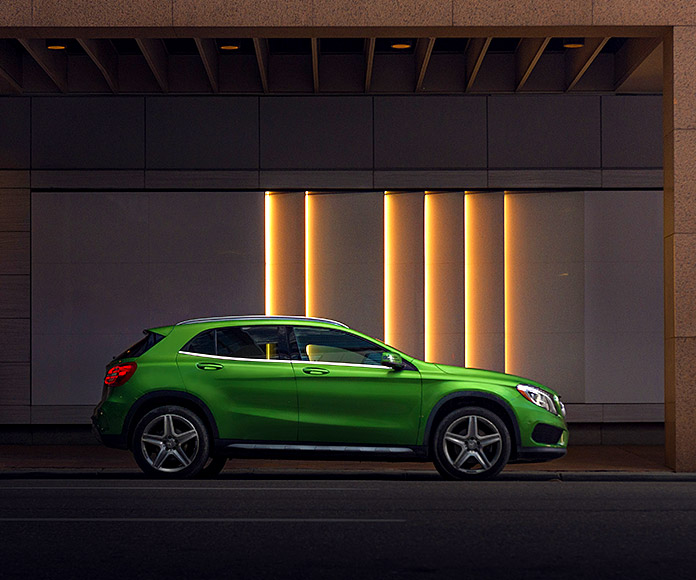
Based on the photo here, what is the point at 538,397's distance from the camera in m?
12.7

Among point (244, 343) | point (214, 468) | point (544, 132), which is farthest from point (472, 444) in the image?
point (544, 132)

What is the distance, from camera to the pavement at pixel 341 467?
43.4 feet

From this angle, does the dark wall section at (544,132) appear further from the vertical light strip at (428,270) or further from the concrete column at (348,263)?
the concrete column at (348,263)

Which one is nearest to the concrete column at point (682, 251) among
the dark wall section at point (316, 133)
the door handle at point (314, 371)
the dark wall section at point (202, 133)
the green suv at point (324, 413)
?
the green suv at point (324, 413)

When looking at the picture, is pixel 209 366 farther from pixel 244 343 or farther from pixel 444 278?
pixel 444 278

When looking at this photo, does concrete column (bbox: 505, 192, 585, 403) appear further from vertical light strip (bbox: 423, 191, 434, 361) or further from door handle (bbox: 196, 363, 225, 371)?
door handle (bbox: 196, 363, 225, 371)

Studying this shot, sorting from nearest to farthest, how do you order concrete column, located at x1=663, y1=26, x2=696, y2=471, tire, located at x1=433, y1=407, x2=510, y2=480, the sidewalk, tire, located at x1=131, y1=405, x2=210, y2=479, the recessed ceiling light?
tire, located at x1=433, y1=407, x2=510, y2=480
tire, located at x1=131, y1=405, x2=210, y2=479
the sidewalk
concrete column, located at x1=663, y1=26, x2=696, y2=471
the recessed ceiling light

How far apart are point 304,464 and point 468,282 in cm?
465

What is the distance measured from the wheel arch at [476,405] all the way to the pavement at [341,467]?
0.79m

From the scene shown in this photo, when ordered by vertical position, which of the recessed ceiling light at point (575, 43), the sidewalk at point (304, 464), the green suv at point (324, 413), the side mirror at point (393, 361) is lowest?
the sidewalk at point (304, 464)

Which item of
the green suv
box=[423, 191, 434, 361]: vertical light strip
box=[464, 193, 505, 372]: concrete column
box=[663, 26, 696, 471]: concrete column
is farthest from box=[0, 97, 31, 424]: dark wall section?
box=[663, 26, 696, 471]: concrete column

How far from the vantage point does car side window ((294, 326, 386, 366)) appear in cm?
1266

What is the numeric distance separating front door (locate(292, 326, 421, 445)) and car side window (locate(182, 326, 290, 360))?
0.33 meters

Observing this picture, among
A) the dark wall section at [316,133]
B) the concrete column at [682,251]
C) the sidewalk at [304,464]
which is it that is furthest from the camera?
the dark wall section at [316,133]
